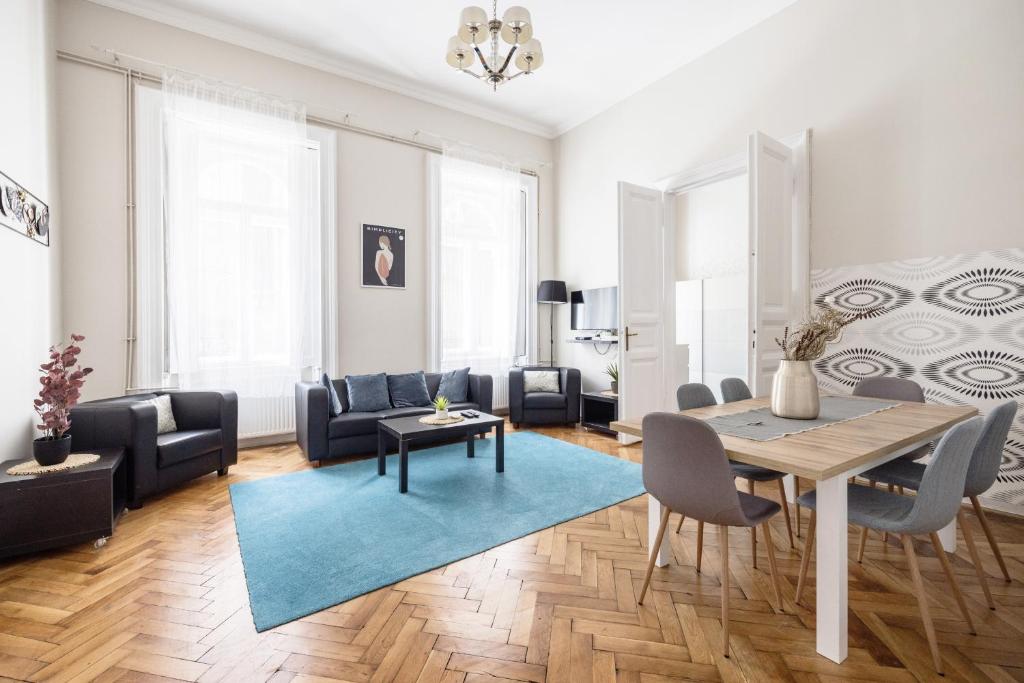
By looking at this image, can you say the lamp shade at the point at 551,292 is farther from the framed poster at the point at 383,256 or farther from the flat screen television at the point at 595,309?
the framed poster at the point at 383,256

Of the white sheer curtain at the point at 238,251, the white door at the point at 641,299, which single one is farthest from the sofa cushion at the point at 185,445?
the white door at the point at 641,299

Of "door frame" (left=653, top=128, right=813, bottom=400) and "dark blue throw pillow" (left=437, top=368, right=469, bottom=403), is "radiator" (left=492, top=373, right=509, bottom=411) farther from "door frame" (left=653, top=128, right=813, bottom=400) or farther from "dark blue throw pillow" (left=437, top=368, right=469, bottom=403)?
"door frame" (left=653, top=128, right=813, bottom=400)

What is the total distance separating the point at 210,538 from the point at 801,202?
15.2 feet

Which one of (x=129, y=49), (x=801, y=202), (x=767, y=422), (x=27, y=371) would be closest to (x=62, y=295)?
(x=27, y=371)

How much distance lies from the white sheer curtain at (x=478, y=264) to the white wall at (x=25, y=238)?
10.2 feet

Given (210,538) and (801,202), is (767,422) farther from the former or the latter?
(210,538)

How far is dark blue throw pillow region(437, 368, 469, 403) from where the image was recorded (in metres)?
4.78

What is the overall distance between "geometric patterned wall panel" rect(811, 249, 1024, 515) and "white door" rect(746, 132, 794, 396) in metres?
0.33

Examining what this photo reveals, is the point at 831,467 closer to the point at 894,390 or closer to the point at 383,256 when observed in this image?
the point at 894,390

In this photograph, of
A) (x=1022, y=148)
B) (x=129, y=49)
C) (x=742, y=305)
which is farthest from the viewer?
(x=742, y=305)

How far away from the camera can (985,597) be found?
73.6 inches

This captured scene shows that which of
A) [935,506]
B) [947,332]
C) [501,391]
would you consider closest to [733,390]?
[935,506]

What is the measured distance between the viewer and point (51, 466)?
2.41 metres

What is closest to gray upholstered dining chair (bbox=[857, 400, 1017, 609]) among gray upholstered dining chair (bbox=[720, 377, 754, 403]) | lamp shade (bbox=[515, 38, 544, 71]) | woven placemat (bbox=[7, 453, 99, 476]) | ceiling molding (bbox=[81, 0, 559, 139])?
gray upholstered dining chair (bbox=[720, 377, 754, 403])
